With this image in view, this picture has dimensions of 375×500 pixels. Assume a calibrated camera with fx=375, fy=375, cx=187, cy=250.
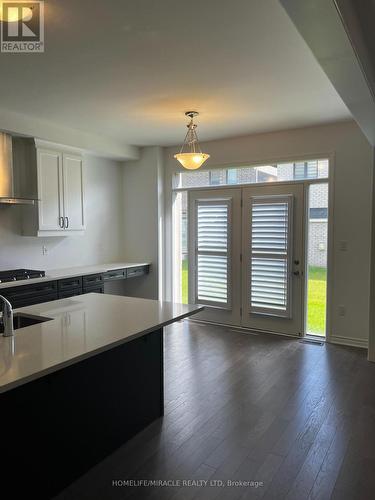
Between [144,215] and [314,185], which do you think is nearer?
[314,185]

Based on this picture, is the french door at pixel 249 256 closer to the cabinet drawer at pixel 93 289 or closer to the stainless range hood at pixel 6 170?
the cabinet drawer at pixel 93 289

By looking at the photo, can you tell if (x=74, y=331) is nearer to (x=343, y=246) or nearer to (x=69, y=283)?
(x=69, y=283)

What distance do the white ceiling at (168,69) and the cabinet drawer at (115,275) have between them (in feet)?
6.24

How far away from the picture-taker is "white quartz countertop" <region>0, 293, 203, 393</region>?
1658 millimetres

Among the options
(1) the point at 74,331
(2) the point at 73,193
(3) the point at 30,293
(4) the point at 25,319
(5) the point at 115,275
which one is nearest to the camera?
(1) the point at 74,331

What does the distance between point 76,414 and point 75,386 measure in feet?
0.55

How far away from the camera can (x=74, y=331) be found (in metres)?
2.16

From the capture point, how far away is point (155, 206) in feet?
19.0

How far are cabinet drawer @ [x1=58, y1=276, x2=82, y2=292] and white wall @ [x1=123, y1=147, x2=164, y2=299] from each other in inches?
58.3

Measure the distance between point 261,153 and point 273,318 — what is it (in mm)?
2227

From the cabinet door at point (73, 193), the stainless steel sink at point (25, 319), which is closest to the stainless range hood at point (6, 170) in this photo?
the cabinet door at point (73, 193)

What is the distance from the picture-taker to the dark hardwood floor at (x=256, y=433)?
2.14 m

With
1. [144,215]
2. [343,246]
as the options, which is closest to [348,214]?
[343,246]

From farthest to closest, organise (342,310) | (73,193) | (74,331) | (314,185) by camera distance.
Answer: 1. (73,193)
2. (314,185)
3. (342,310)
4. (74,331)
